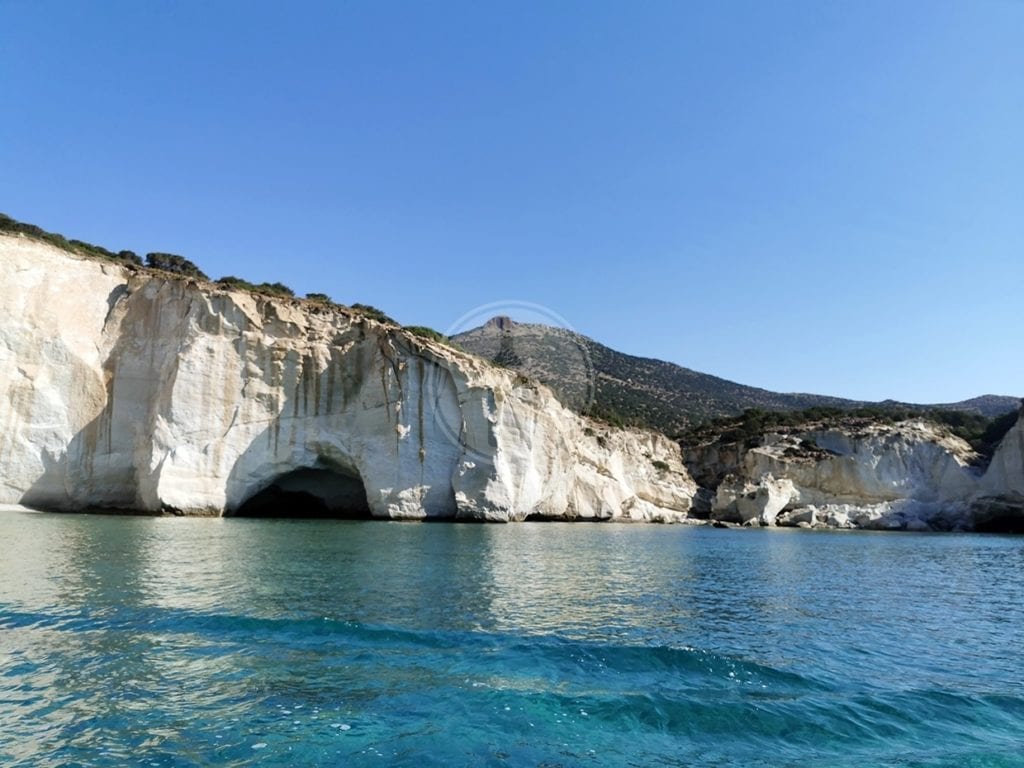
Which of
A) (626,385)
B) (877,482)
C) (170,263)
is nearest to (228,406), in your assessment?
(170,263)

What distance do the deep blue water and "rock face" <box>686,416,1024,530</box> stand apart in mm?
37818

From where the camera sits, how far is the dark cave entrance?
3550cm

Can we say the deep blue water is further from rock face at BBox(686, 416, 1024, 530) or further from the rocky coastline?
rock face at BBox(686, 416, 1024, 530)

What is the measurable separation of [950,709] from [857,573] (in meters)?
12.3

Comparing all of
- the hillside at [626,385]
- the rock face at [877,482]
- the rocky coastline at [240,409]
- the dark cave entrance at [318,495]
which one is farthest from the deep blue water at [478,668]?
the rock face at [877,482]

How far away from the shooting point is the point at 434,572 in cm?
1391

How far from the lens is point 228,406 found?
30.1 metres

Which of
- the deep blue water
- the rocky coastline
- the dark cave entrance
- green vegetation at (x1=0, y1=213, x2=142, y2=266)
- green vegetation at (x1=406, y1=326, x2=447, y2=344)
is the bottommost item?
the deep blue water

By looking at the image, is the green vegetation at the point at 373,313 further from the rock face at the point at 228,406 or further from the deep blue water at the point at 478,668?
the deep blue water at the point at 478,668

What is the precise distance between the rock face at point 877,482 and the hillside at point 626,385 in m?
12.4

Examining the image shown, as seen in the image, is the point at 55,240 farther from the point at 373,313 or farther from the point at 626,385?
the point at 626,385

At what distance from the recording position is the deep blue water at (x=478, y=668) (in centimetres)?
528

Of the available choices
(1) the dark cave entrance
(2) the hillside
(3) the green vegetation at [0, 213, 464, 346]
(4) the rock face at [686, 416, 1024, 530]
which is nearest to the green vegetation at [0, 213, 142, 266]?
(3) the green vegetation at [0, 213, 464, 346]

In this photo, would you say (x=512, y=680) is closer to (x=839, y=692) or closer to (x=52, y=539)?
(x=839, y=692)
